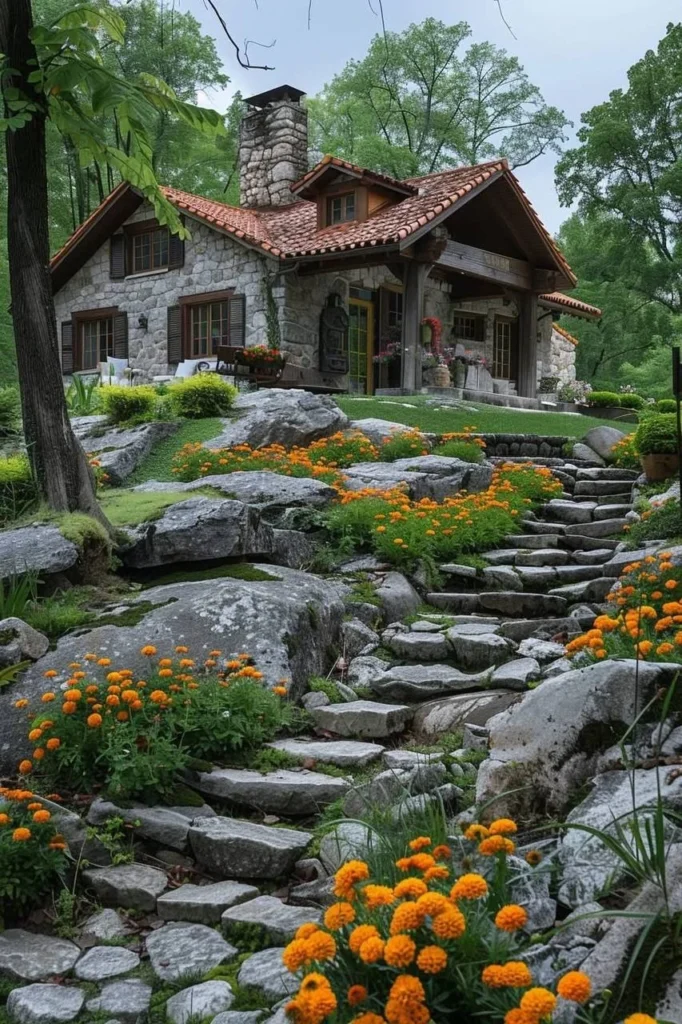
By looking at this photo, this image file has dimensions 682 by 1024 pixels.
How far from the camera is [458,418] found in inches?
543

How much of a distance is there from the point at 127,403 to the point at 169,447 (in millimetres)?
1506

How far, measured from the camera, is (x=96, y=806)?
12.9ft

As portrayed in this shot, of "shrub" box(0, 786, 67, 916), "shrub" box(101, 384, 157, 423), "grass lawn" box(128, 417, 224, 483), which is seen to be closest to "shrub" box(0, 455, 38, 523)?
"grass lawn" box(128, 417, 224, 483)

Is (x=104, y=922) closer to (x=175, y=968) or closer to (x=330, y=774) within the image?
(x=175, y=968)

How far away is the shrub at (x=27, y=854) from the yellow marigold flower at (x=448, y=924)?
6.47 ft

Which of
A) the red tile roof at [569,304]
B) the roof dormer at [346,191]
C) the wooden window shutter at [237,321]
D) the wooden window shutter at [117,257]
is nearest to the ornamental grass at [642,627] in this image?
the wooden window shutter at [237,321]

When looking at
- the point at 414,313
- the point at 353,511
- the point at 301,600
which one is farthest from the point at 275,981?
the point at 414,313

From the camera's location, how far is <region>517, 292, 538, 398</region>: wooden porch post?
20.3 m

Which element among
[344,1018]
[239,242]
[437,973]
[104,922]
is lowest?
[104,922]

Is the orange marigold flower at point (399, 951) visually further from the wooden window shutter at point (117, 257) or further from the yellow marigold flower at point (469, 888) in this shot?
the wooden window shutter at point (117, 257)

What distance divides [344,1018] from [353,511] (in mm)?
5922

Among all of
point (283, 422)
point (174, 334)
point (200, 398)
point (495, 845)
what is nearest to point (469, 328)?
point (174, 334)

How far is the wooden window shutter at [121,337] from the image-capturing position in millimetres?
20844

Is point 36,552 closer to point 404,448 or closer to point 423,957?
point 423,957
